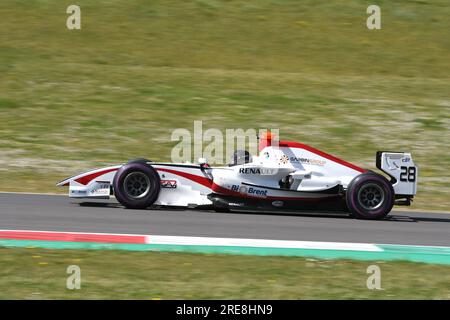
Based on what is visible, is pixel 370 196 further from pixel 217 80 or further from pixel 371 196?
pixel 217 80

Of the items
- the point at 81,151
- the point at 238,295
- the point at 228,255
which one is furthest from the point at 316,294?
the point at 81,151

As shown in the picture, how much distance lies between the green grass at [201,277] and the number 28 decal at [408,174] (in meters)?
3.01

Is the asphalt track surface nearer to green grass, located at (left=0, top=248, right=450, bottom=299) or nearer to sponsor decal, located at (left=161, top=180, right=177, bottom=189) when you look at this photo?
sponsor decal, located at (left=161, top=180, right=177, bottom=189)

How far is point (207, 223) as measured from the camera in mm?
10188

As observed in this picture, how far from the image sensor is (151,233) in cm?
933

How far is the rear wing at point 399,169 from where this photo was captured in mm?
11250

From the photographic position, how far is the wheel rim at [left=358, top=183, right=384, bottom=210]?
11.1m

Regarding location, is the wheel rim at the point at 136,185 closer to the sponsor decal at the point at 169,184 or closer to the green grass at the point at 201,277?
the sponsor decal at the point at 169,184

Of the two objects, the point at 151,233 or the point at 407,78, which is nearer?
the point at 151,233

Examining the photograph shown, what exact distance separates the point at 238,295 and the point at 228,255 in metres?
1.56

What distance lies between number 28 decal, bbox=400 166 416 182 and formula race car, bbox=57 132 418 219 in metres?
0.21

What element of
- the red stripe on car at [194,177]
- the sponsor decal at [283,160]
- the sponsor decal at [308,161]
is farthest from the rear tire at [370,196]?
the red stripe on car at [194,177]

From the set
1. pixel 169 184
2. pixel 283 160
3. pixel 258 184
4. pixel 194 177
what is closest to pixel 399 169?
pixel 283 160
